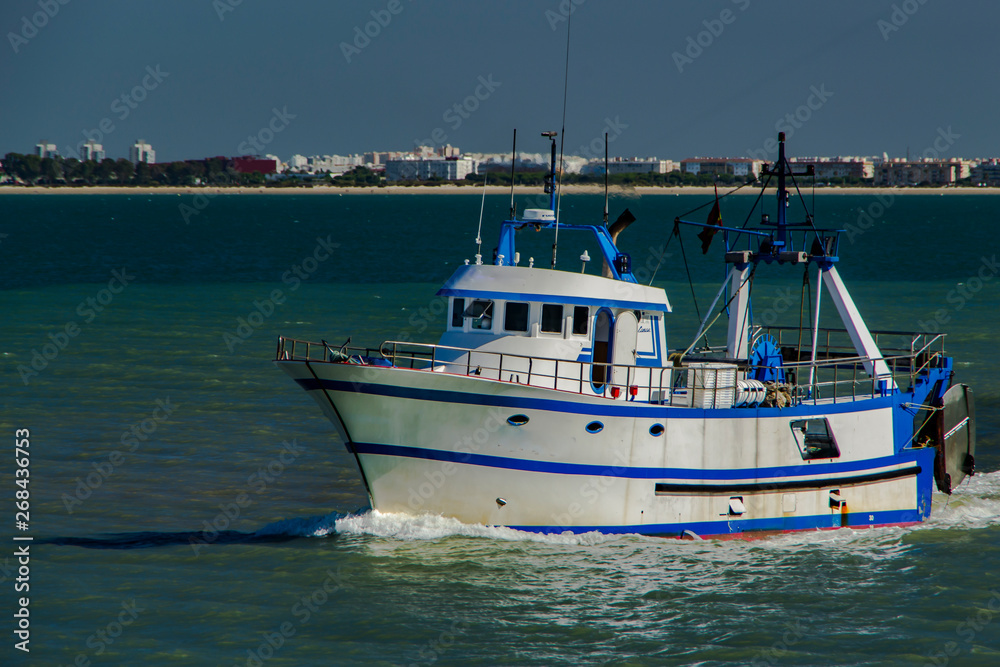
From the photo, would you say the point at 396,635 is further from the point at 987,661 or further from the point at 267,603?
the point at 987,661

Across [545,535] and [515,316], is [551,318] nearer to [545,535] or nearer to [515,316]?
[515,316]

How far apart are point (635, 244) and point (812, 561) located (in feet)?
273

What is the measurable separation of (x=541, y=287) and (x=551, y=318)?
585 millimetres

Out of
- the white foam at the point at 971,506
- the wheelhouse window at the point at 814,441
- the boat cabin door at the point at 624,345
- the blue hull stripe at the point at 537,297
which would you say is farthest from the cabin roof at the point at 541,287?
the white foam at the point at 971,506

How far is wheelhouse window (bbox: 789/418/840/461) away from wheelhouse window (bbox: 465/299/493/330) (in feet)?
19.1

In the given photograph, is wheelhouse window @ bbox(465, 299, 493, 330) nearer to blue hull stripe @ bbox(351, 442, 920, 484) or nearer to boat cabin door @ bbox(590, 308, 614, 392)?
boat cabin door @ bbox(590, 308, 614, 392)

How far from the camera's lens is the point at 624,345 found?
20.4 m

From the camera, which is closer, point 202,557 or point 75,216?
point 202,557

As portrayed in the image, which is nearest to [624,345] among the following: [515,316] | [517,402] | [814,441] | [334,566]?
[515,316]

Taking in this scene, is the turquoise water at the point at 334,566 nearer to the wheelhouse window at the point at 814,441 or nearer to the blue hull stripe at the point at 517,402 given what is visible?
the wheelhouse window at the point at 814,441

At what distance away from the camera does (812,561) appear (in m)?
19.0

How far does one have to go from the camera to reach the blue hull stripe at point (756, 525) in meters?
19.0

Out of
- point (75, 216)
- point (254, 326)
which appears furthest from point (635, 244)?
point (75, 216)

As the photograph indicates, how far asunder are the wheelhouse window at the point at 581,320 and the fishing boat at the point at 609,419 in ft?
0.10
